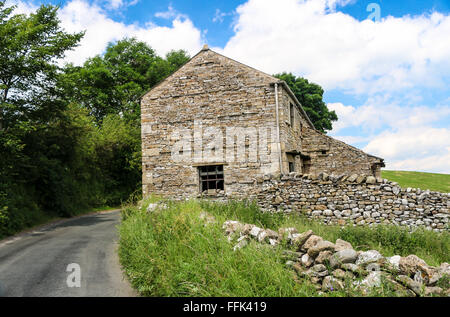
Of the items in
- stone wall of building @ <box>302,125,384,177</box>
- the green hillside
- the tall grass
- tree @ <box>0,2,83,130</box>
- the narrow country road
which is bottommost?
the narrow country road

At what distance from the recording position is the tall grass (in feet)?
13.4

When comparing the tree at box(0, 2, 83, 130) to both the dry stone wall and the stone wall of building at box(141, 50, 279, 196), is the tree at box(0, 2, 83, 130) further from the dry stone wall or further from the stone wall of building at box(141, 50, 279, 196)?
the dry stone wall

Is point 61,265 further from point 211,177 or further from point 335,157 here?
point 335,157

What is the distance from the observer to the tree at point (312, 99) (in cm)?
3141

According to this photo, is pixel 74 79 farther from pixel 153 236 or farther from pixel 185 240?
pixel 185 240

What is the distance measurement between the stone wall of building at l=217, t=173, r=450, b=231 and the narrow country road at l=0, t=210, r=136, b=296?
220 inches

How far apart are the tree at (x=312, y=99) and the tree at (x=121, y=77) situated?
12611 millimetres

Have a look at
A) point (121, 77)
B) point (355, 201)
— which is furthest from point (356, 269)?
point (121, 77)

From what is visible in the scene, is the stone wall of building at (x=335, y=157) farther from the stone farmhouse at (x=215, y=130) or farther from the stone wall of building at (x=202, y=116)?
the stone wall of building at (x=202, y=116)

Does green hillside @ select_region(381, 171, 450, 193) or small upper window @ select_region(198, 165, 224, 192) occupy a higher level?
small upper window @ select_region(198, 165, 224, 192)

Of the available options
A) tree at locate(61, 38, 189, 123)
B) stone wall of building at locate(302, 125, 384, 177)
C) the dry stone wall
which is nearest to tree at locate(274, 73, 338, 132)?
tree at locate(61, 38, 189, 123)

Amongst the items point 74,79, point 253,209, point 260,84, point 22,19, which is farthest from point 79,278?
point 22,19

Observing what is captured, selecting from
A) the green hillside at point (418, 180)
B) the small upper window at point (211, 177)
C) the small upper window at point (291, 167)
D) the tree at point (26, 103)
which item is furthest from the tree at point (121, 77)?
the green hillside at point (418, 180)

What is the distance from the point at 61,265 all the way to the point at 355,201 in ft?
27.7
